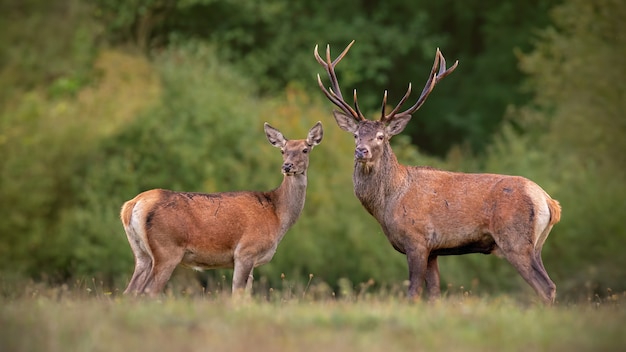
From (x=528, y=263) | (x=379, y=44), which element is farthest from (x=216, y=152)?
(x=528, y=263)

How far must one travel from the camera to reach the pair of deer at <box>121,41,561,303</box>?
409 inches

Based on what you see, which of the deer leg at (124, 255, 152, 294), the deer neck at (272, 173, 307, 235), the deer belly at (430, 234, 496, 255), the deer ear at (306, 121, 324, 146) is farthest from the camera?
the deer ear at (306, 121, 324, 146)

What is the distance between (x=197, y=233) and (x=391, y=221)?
1.84m

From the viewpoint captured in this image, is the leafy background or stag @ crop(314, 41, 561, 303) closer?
stag @ crop(314, 41, 561, 303)

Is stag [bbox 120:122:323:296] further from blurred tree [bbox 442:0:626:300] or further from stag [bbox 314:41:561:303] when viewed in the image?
blurred tree [bbox 442:0:626:300]

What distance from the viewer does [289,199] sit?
38.1 feet

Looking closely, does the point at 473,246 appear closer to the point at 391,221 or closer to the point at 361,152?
the point at 391,221

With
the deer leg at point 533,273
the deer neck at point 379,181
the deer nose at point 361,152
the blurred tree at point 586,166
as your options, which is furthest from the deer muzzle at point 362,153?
the blurred tree at point 586,166

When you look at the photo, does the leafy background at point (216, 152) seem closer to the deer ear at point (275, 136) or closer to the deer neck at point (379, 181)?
the deer ear at point (275, 136)

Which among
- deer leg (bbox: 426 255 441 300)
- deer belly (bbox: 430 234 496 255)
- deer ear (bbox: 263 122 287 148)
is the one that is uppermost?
deer ear (bbox: 263 122 287 148)

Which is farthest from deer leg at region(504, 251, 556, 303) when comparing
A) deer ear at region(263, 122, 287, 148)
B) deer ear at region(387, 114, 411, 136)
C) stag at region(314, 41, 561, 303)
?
deer ear at region(263, 122, 287, 148)

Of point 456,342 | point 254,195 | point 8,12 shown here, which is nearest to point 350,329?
point 456,342

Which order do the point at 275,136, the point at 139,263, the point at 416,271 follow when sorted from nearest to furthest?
the point at 416,271, the point at 139,263, the point at 275,136

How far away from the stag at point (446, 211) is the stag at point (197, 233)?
38.7 inches
